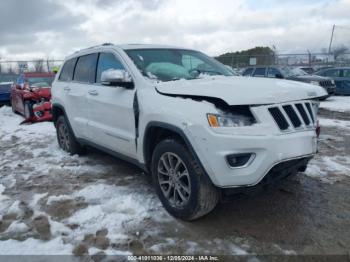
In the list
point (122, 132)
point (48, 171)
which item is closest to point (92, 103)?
point (122, 132)

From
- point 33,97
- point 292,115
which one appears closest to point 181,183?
point 292,115

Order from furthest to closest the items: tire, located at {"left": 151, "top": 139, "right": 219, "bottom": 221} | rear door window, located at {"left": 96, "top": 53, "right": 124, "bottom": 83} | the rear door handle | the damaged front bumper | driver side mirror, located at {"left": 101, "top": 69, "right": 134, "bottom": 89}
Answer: the rear door handle → rear door window, located at {"left": 96, "top": 53, "right": 124, "bottom": 83} → driver side mirror, located at {"left": 101, "top": 69, "right": 134, "bottom": 89} → tire, located at {"left": 151, "top": 139, "right": 219, "bottom": 221} → the damaged front bumper

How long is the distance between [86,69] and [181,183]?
8.81 feet

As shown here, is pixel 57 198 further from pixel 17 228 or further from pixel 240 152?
pixel 240 152

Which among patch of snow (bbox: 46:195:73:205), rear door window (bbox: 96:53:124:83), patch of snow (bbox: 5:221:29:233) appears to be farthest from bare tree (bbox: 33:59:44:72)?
patch of snow (bbox: 5:221:29:233)

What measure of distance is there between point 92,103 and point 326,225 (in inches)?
126

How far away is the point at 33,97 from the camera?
9.95 m

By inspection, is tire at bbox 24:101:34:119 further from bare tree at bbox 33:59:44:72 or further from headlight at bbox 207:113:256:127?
bare tree at bbox 33:59:44:72

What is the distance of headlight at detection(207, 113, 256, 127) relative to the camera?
2.86 meters

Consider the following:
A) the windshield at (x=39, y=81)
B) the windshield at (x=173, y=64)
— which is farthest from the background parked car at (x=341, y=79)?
the windshield at (x=173, y=64)

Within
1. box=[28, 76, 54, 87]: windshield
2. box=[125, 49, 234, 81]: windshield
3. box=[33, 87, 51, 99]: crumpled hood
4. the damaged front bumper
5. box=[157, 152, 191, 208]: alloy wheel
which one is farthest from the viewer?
box=[28, 76, 54, 87]: windshield

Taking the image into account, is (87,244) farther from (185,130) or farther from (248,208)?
(248,208)

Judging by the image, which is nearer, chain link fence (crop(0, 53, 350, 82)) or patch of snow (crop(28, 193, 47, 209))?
patch of snow (crop(28, 193, 47, 209))

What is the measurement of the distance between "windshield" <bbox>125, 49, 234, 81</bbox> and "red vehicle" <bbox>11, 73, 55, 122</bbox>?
619 cm
